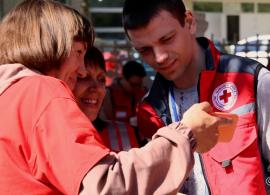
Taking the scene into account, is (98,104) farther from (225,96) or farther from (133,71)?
(133,71)

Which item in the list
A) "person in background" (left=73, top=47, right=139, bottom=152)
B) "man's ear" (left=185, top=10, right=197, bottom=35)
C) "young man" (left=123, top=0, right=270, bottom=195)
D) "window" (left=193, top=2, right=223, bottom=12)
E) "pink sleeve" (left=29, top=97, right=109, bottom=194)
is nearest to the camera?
"pink sleeve" (left=29, top=97, right=109, bottom=194)

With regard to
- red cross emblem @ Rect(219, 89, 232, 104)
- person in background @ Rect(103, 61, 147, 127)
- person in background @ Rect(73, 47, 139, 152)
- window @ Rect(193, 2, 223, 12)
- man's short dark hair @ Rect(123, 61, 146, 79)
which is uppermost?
red cross emblem @ Rect(219, 89, 232, 104)

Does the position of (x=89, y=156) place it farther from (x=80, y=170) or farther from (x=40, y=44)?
(x=40, y=44)

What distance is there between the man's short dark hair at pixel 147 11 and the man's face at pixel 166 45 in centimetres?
2

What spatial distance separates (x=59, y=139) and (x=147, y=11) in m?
1.05

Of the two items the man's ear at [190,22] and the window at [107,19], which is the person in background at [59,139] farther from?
the window at [107,19]

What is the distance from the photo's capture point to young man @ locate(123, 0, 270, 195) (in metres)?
2.11

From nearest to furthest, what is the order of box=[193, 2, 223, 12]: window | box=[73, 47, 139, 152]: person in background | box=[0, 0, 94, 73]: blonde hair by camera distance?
box=[0, 0, 94, 73]: blonde hair, box=[73, 47, 139, 152]: person in background, box=[193, 2, 223, 12]: window

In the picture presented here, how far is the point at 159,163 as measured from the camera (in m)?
1.37

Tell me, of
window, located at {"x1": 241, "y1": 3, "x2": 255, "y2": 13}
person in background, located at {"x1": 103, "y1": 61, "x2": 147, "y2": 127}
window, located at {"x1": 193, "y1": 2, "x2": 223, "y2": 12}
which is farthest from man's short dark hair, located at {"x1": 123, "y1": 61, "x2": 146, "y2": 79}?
window, located at {"x1": 241, "y1": 3, "x2": 255, "y2": 13}

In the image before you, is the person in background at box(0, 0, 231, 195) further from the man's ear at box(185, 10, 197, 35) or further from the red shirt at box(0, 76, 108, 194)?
the man's ear at box(185, 10, 197, 35)

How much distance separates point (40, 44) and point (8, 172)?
367mm

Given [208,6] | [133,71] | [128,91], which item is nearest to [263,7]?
[208,6]

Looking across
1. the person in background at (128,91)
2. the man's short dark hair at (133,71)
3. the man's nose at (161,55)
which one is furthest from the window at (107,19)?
the man's nose at (161,55)
